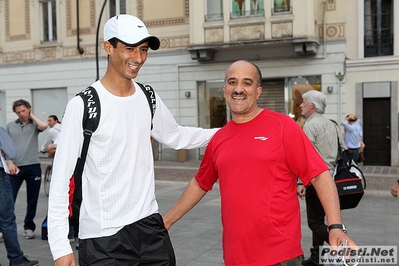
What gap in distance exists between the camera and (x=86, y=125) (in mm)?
2402

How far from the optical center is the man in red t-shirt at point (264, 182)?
8.45ft

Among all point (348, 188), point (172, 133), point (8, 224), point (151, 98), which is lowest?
point (8, 224)

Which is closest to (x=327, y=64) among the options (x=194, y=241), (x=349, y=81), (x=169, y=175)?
(x=349, y=81)

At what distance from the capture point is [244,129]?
2.74m

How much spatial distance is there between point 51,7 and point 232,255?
20.9 meters

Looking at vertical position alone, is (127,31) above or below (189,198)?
above

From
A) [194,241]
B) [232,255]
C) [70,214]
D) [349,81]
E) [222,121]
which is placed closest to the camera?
[70,214]

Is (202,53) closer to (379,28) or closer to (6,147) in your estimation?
(379,28)

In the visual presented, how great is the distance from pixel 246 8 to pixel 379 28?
486cm

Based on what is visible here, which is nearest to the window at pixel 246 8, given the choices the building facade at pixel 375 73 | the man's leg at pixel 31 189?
the building facade at pixel 375 73

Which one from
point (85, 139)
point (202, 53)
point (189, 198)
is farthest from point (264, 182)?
point (202, 53)

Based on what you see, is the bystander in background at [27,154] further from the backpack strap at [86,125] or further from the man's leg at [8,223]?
the backpack strap at [86,125]

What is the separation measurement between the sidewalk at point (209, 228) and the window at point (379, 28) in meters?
6.86

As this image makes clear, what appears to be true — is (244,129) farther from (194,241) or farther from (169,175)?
(169,175)
